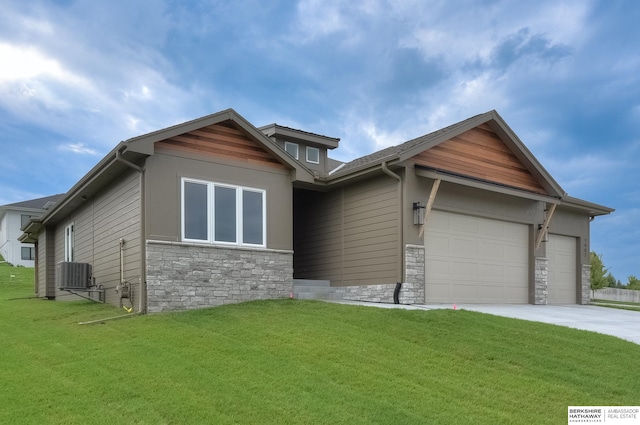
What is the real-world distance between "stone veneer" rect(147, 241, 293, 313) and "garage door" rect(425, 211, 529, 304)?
12.0ft

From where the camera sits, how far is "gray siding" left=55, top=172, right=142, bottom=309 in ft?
37.6

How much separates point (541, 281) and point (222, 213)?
9581mm

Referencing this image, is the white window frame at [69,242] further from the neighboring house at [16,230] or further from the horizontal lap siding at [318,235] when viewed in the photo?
the neighboring house at [16,230]

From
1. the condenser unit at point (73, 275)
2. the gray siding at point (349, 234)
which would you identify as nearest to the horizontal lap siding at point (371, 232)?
the gray siding at point (349, 234)

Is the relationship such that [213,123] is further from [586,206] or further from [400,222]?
[586,206]

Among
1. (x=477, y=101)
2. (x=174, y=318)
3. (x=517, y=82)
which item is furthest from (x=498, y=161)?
(x=174, y=318)

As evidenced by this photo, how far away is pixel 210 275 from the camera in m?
11.5

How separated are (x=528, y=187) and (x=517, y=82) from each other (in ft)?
11.2

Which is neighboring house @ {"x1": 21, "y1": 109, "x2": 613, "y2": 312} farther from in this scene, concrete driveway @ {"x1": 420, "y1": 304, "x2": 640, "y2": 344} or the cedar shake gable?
concrete driveway @ {"x1": 420, "y1": 304, "x2": 640, "y2": 344}

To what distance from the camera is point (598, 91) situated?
675 inches

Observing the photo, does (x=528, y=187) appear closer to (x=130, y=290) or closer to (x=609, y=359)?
(x=609, y=359)

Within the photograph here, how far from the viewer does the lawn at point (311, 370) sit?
5.37 metres

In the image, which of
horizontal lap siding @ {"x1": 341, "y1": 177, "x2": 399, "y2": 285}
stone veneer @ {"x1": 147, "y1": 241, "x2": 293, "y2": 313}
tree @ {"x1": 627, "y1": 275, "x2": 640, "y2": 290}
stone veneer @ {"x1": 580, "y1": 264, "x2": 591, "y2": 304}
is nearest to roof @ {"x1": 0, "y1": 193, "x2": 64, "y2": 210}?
horizontal lap siding @ {"x1": 341, "y1": 177, "x2": 399, "y2": 285}
